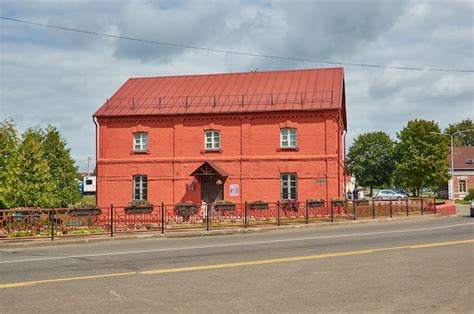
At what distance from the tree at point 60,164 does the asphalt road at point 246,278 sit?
3408cm

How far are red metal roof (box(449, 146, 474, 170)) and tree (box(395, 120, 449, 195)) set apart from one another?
12.0m

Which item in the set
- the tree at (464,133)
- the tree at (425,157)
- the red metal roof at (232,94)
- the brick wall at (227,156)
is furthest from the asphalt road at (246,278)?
the tree at (464,133)

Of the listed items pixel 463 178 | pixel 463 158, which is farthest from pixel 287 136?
pixel 463 158

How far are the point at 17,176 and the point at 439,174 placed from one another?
43.7 m

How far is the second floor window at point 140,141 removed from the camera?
109ft

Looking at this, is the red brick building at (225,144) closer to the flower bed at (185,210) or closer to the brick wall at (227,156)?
the brick wall at (227,156)

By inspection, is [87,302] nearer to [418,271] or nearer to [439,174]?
[418,271]

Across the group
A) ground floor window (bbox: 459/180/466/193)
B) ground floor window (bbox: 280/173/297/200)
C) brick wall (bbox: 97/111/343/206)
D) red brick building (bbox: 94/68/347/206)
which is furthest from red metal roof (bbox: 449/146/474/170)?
ground floor window (bbox: 280/173/297/200)

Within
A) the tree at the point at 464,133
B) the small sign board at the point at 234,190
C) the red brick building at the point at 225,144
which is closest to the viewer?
the red brick building at the point at 225,144

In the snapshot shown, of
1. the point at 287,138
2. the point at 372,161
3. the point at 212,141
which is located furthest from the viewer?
the point at 372,161

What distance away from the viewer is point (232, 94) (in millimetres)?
34188

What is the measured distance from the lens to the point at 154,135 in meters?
33.2

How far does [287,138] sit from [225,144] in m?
3.94

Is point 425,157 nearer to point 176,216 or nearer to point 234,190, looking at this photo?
point 234,190
